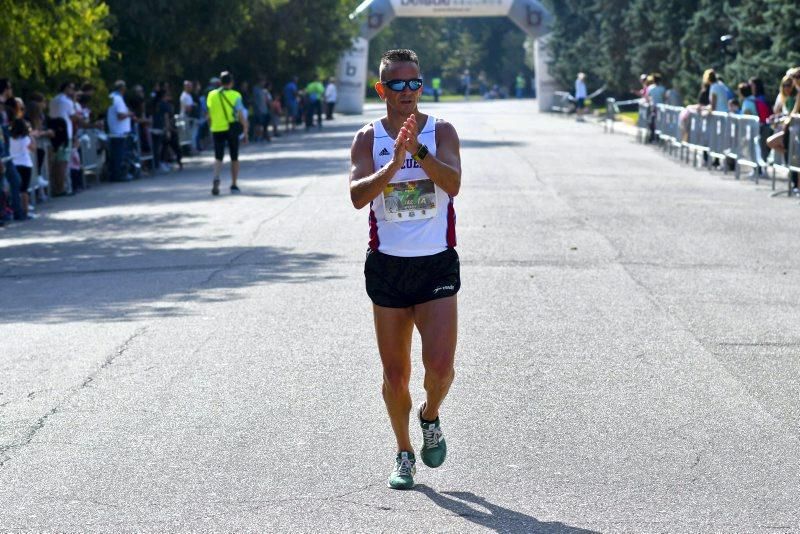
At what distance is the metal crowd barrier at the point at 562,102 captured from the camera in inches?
2598

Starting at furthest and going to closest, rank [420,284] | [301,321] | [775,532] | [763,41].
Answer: [763,41], [301,321], [420,284], [775,532]

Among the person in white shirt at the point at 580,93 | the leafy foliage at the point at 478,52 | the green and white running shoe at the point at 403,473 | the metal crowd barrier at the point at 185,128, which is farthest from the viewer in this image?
the leafy foliage at the point at 478,52

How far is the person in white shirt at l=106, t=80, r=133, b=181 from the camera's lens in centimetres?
2844

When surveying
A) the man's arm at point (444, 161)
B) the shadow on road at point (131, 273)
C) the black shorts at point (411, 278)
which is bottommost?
the shadow on road at point (131, 273)

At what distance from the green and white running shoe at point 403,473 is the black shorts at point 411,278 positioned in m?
0.65

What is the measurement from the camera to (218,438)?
7.43 metres

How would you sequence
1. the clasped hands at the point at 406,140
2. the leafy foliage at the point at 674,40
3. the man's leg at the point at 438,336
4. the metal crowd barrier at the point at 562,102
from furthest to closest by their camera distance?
the metal crowd barrier at the point at 562,102 < the leafy foliage at the point at 674,40 < the man's leg at the point at 438,336 < the clasped hands at the point at 406,140

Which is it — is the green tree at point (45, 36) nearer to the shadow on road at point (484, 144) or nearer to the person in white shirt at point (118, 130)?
the person in white shirt at point (118, 130)

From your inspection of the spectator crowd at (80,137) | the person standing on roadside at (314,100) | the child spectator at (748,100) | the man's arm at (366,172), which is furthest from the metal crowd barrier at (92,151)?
the person standing on roadside at (314,100)

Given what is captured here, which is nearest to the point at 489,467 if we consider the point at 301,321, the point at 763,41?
the point at 301,321

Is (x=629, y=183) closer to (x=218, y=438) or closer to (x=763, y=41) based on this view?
(x=763, y=41)

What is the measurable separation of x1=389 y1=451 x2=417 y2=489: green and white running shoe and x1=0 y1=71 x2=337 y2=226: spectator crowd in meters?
14.3

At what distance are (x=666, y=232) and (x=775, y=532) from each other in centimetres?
1170

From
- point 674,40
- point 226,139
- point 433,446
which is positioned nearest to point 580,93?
point 674,40
